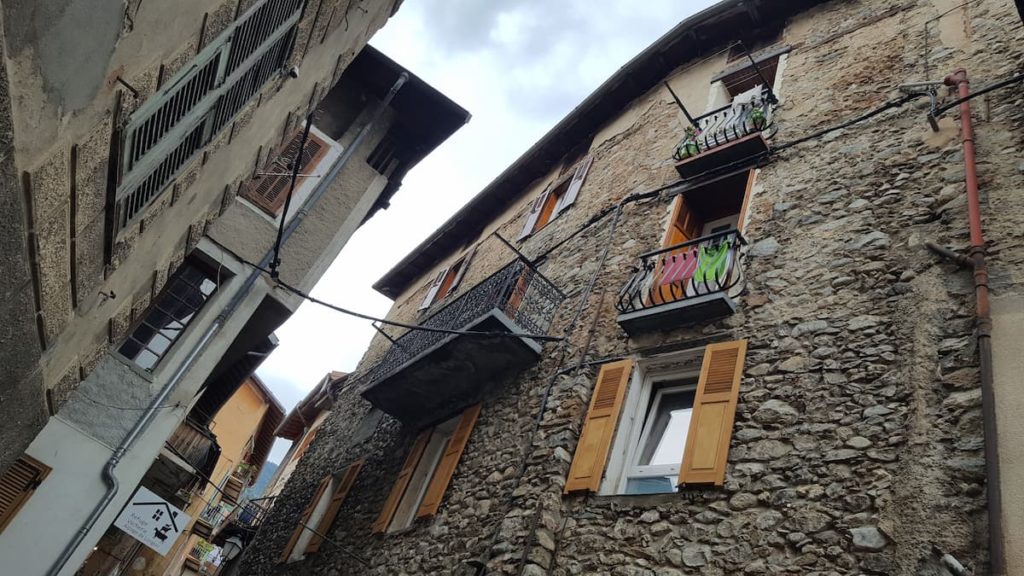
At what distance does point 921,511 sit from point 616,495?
2361 millimetres

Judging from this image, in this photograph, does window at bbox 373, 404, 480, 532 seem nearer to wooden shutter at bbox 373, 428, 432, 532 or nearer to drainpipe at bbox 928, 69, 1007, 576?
wooden shutter at bbox 373, 428, 432, 532

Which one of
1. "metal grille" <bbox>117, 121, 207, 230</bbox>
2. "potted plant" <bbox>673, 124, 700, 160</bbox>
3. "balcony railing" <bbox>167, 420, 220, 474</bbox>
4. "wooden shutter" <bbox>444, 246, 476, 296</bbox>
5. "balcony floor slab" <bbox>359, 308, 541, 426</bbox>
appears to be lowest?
"metal grille" <bbox>117, 121, 207, 230</bbox>

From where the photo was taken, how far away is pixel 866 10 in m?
8.73

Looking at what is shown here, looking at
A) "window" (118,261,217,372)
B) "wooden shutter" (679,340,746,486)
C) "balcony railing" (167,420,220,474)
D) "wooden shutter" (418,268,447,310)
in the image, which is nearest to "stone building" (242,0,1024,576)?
"wooden shutter" (679,340,746,486)

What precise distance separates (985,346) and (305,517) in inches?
422

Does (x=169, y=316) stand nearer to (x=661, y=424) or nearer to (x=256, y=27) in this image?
(x=256, y=27)

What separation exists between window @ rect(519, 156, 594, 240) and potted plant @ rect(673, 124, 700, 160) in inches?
103

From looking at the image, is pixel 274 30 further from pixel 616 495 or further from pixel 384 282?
pixel 384 282

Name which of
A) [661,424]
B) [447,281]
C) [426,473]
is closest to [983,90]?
[661,424]

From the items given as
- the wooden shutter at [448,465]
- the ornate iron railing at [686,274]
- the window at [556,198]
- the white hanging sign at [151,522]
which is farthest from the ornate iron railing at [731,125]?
the white hanging sign at [151,522]

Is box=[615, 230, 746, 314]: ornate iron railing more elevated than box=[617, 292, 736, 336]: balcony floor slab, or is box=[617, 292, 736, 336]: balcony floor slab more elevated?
box=[615, 230, 746, 314]: ornate iron railing

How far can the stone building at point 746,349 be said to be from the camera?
4336mm

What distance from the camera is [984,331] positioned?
434 centimetres

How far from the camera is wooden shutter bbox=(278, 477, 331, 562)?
1130 centimetres
